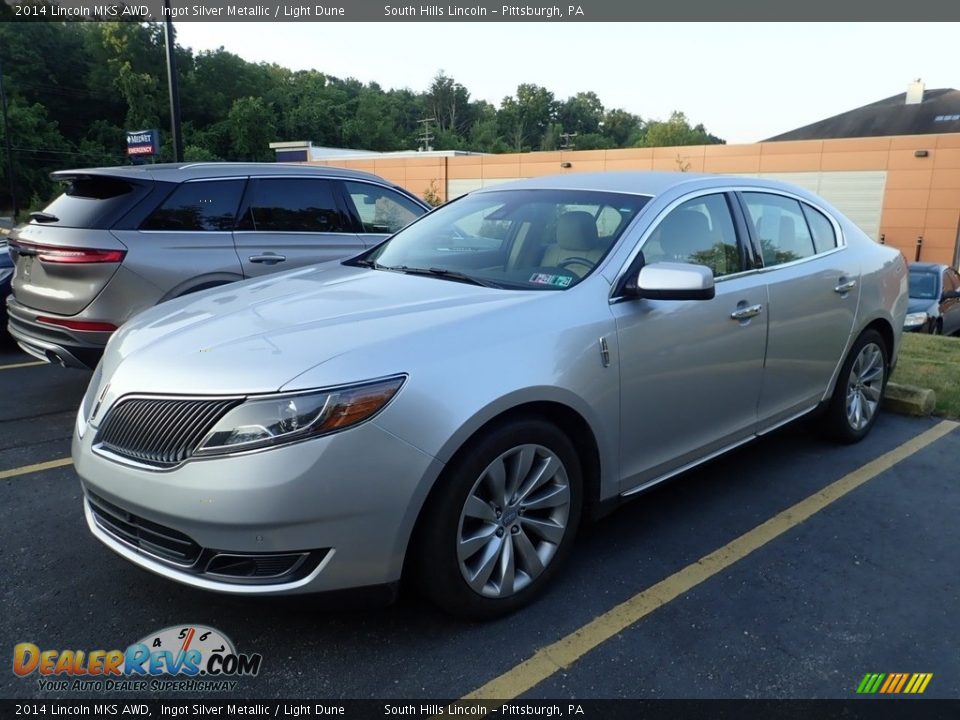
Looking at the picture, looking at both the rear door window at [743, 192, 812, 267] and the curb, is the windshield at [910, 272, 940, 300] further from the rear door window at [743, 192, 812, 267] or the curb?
the rear door window at [743, 192, 812, 267]

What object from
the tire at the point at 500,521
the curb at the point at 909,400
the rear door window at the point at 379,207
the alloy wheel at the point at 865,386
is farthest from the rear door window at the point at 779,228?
the rear door window at the point at 379,207

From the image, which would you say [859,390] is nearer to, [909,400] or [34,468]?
[909,400]

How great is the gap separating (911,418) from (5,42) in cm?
7205

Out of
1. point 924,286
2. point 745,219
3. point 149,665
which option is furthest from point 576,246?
point 924,286

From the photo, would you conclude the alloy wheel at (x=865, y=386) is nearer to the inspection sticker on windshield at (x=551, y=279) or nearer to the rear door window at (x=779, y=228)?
the rear door window at (x=779, y=228)

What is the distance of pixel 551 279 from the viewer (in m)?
3.06

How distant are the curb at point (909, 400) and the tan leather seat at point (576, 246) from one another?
321 cm

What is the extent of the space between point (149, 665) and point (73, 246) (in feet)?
11.1

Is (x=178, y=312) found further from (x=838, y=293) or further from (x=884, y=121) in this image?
(x=884, y=121)

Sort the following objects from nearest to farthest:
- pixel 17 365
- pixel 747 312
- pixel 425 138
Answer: pixel 747 312, pixel 17 365, pixel 425 138

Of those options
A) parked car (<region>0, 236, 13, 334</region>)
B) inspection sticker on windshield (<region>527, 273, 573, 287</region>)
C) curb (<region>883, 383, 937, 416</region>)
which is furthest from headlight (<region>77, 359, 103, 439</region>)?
parked car (<region>0, 236, 13, 334</region>)

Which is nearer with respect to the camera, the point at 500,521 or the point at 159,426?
the point at 159,426

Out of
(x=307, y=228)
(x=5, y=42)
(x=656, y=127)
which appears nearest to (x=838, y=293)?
(x=307, y=228)

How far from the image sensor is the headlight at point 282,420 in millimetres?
2150
